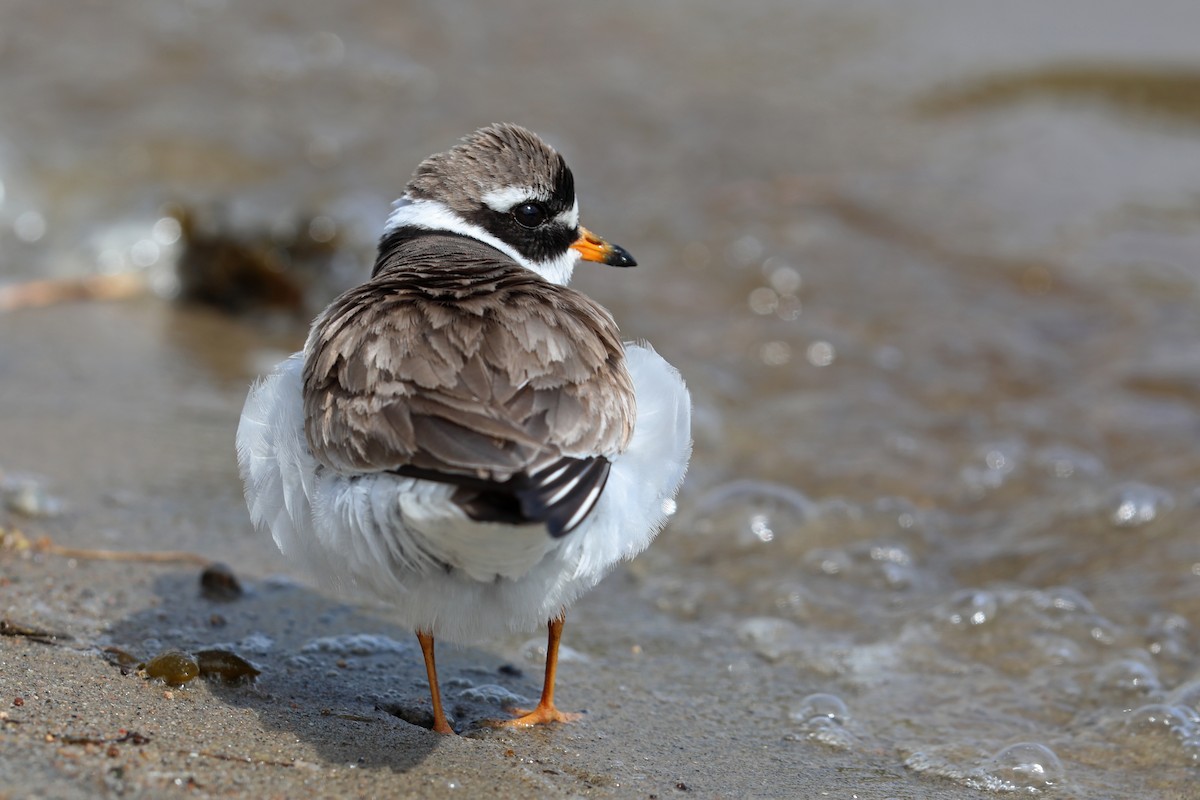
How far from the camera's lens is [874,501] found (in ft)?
23.0

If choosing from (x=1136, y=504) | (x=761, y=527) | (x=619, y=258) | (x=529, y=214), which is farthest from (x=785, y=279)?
(x=529, y=214)

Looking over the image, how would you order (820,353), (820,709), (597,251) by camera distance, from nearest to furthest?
(820,709) < (597,251) < (820,353)

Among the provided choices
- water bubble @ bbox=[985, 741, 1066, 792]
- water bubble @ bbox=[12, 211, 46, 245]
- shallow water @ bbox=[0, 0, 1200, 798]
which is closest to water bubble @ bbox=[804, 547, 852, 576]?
shallow water @ bbox=[0, 0, 1200, 798]

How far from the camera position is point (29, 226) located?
32.1 ft

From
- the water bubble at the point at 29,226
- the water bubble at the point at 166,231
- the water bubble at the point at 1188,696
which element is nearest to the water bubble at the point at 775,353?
the water bubble at the point at 1188,696

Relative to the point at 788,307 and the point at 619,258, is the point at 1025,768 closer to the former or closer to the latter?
the point at 619,258

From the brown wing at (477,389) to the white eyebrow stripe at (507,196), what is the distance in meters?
0.85

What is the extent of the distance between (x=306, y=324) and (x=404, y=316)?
4.87m

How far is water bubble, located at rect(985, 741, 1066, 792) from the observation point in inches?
176

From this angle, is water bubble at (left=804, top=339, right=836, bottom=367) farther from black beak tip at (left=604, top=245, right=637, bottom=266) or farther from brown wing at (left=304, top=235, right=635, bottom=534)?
brown wing at (left=304, top=235, right=635, bottom=534)

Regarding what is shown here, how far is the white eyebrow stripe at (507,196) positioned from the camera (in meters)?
5.46

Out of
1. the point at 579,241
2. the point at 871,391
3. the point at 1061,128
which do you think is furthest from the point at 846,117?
the point at 579,241

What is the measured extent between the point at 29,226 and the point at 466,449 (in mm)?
7436

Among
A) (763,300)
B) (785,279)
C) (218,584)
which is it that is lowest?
(218,584)
